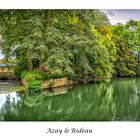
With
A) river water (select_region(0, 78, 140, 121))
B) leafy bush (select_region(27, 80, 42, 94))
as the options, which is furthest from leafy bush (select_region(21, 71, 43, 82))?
river water (select_region(0, 78, 140, 121))

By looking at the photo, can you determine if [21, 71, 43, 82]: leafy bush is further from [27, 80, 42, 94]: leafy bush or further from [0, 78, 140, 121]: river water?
[0, 78, 140, 121]: river water

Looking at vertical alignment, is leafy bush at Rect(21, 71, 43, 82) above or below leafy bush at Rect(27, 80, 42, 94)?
above

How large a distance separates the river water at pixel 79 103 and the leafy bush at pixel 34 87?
0.06m

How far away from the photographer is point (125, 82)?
490cm

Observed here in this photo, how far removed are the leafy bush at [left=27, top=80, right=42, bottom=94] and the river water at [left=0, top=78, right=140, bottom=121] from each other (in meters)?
0.06

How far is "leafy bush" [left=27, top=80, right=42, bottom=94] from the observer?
4883 mm

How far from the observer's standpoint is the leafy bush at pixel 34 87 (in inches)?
192

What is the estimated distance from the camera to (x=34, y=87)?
489 centimetres

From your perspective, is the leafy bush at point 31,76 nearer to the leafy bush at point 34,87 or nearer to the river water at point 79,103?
the leafy bush at point 34,87

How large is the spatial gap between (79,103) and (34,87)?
53 cm

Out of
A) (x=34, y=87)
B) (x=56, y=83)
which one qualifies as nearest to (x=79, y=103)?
(x=56, y=83)
